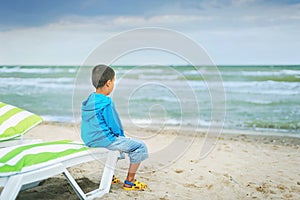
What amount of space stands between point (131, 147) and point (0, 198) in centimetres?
107

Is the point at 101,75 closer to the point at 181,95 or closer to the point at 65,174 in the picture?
the point at 65,174

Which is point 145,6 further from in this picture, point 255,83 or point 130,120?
point 130,120

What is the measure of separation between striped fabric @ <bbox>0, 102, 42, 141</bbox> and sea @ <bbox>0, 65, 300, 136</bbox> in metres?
3.39

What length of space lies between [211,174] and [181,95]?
22.1 ft

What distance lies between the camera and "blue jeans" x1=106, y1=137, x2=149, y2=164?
314cm

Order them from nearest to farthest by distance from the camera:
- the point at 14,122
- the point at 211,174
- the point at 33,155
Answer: the point at 33,155 → the point at 14,122 → the point at 211,174

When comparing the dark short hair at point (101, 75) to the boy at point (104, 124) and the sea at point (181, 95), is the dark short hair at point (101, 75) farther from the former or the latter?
the sea at point (181, 95)

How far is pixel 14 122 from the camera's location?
3744mm

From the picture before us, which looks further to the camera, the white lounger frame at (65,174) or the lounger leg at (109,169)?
the lounger leg at (109,169)

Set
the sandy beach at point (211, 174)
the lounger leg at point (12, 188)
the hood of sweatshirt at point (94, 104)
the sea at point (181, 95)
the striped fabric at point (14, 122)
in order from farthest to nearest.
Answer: the sea at point (181, 95)
the striped fabric at point (14, 122)
the sandy beach at point (211, 174)
the hood of sweatshirt at point (94, 104)
the lounger leg at point (12, 188)

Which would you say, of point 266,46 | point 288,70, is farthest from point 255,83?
point 266,46

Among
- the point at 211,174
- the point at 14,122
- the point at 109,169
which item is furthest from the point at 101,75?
the point at 211,174

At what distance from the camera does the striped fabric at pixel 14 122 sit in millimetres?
3609

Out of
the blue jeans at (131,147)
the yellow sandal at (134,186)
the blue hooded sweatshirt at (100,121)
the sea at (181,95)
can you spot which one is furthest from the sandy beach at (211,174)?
the sea at (181,95)
